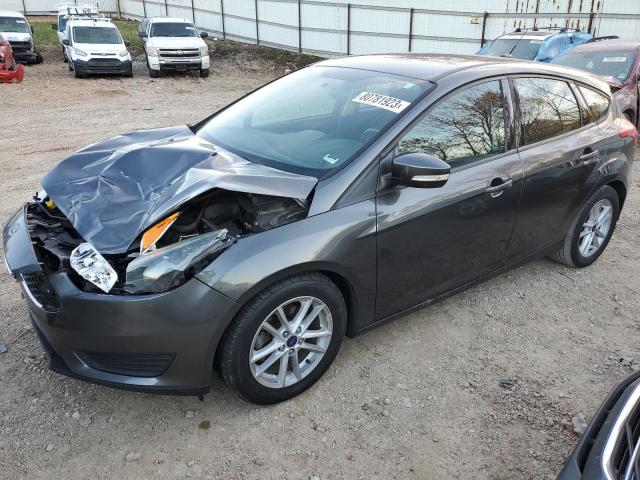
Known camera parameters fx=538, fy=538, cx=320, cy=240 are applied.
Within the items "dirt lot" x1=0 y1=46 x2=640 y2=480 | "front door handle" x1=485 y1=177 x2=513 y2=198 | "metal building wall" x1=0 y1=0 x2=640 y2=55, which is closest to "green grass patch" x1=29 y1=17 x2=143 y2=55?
"metal building wall" x1=0 y1=0 x2=640 y2=55

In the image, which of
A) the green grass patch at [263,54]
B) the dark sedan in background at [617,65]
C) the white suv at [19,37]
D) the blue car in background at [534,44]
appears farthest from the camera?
the green grass patch at [263,54]

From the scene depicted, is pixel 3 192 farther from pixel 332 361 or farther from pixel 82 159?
pixel 332 361

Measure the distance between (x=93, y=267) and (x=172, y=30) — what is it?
1710 cm

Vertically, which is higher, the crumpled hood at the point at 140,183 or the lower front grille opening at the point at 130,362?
the crumpled hood at the point at 140,183

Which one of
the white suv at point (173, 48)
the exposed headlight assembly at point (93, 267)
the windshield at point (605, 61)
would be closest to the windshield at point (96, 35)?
the white suv at point (173, 48)

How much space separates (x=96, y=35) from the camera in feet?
54.6

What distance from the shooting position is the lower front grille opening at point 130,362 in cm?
242

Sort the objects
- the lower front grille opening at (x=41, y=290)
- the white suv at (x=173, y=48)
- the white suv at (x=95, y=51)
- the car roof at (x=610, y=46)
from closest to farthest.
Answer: the lower front grille opening at (x=41, y=290)
the car roof at (x=610, y=46)
the white suv at (x=95, y=51)
the white suv at (x=173, y=48)

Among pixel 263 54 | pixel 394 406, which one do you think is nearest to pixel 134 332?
pixel 394 406

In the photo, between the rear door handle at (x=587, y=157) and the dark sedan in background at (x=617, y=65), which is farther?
the dark sedan in background at (x=617, y=65)

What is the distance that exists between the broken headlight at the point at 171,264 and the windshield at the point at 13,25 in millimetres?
19834

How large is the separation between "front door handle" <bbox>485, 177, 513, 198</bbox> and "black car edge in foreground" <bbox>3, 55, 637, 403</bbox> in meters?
0.03

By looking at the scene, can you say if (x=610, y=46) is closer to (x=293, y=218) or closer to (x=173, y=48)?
(x=293, y=218)

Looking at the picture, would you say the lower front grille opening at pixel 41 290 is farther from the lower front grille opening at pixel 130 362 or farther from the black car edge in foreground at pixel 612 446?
the black car edge in foreground at pixel 612 446
